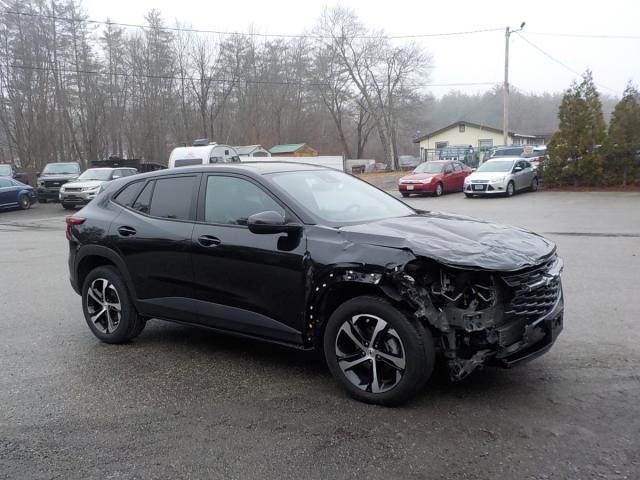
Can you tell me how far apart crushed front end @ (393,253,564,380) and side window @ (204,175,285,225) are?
1.31 meters

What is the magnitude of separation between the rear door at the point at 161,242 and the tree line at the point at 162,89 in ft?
93.5

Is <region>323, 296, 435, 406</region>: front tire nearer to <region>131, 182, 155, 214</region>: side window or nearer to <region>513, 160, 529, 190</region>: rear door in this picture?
<region>131, 182, 155, 214</region>: side window

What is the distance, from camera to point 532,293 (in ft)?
12.2

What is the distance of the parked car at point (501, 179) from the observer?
2244 centimetres

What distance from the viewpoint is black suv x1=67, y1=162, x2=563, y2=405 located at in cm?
359

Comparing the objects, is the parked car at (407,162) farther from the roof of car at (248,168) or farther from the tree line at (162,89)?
the roof of car at (248,168)

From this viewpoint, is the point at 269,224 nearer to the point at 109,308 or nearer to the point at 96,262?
the point at 109,308

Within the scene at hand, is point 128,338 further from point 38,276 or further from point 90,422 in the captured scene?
point 38,276

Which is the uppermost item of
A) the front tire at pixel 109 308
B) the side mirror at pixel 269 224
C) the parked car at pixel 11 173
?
the parked car at pixel 11 173

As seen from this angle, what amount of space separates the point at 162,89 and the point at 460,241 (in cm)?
4748

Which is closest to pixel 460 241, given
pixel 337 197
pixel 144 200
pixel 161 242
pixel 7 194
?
pixel 337 197

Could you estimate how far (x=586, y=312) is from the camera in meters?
5.91

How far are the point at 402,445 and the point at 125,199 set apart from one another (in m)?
3.57

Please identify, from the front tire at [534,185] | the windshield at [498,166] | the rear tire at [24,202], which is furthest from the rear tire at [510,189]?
the rear tire at [24,202]
